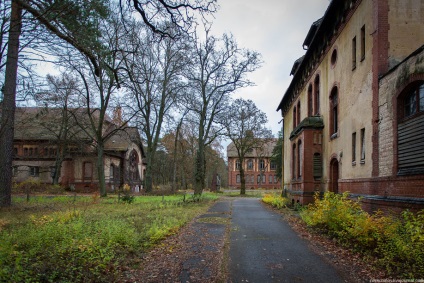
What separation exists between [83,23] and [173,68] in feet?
83.5

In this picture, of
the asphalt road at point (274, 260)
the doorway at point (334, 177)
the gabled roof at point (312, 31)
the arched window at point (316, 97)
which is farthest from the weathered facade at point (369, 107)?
the asphalt road at point (274, 260)

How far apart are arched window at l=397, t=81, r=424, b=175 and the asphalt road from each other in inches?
138

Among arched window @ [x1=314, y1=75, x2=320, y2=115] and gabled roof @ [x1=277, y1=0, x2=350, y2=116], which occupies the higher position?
gabled roof @ [x1=277, y1=0, x2=350, y2=116]

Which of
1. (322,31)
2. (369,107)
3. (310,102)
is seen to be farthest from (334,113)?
(310,102)

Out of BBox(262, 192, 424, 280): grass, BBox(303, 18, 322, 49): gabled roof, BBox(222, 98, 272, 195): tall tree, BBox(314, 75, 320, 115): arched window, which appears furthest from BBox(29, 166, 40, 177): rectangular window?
BBox(262, 192, 424, 280): grass

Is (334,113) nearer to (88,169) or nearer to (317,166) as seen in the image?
(317,166)

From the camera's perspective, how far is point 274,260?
24.3 ft

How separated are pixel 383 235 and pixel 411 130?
10.5 feet

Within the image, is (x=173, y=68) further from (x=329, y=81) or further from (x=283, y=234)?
(x=283, y=234)

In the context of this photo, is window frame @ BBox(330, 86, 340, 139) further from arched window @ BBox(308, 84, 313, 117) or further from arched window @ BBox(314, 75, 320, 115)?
arched window @ BBox(308, 84, 313, 117)

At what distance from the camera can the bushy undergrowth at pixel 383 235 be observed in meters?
6.35

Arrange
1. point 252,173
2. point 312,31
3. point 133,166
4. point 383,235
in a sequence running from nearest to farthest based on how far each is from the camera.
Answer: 1. point 383,235
2. point 312,31
3. point 133,166
4. point 252,173

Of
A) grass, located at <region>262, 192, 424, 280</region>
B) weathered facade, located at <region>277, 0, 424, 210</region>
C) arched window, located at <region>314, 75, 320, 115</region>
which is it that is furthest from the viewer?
arched window, located at <region>314, 75, 320, 115</region>

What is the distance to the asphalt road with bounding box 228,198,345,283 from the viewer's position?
20.4ft
